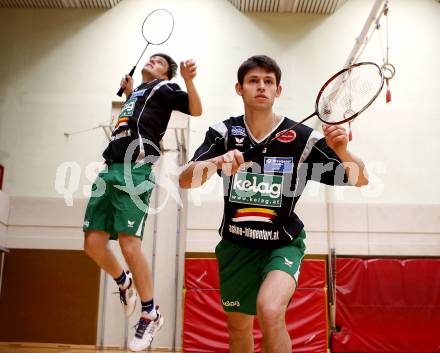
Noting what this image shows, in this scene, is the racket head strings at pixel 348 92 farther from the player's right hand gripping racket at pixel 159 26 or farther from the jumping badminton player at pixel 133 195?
the player's right hand gripping racket at pixel 159 26

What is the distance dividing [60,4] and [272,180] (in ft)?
28.2

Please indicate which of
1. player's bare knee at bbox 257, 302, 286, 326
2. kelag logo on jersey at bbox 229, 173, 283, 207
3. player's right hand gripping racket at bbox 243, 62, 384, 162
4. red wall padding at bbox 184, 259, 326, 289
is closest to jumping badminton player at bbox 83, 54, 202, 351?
kelag logo on jersey at bbox 229, 173, 283, 207

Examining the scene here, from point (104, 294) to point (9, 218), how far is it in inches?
91.2

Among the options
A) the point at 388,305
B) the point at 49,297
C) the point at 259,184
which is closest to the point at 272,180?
the point at 259,184

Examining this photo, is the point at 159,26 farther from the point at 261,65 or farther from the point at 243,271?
the point at 243,271

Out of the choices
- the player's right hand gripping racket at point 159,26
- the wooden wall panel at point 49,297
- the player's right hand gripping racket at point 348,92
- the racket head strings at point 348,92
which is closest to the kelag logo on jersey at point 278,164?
the player's right hand gripping racket at point 348,92

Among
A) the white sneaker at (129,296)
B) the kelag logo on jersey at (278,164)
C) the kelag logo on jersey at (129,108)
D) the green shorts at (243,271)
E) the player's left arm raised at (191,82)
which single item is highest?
the player's left arm raised at (191,82)

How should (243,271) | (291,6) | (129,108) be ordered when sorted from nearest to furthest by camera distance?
(243,271) < (129,108) < (291,6)

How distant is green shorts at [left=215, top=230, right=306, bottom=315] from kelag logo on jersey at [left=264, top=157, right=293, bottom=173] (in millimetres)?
475

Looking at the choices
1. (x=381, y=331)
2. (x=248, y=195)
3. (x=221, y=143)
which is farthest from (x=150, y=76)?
(x=381, y=331)

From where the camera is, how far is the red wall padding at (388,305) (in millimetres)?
8227

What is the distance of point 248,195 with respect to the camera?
138 inches

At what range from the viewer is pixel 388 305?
841cm

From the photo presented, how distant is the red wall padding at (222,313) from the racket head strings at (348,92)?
484 cm
